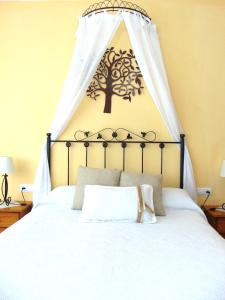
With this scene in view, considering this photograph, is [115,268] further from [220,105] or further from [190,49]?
[190,49]

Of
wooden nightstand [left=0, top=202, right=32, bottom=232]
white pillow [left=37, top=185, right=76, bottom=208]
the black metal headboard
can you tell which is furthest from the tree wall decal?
wooden nightstand [left=0, top=202, right=32, bottom=232]

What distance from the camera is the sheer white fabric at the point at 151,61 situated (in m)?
2.78

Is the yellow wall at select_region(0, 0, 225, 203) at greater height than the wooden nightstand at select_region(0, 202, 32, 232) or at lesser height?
greater

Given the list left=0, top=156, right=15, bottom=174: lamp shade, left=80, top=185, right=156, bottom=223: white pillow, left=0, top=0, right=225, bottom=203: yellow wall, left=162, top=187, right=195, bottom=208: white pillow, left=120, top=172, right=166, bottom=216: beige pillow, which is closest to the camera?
left=80, top=185, right=156, bottom=223: white pillow

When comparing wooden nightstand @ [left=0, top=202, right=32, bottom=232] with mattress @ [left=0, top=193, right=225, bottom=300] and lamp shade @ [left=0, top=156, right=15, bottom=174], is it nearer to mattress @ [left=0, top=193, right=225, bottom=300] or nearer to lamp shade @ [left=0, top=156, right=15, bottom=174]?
lamp shade @ [left=0, top=156, right=15, bottom=174]

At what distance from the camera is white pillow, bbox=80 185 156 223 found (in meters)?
2.20

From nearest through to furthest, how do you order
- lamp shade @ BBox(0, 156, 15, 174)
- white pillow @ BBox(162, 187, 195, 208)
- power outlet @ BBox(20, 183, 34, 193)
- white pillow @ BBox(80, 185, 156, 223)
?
white pillow @ BBox(80, 185, 156, 223) → white pillow @ BBox(162, 187, 195, 208) → lamp shade @ BBox(0, 156, 15, 174) → power outlet @ BBox(20, 183, 34, 193)

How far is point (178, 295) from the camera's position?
1222 millimetres

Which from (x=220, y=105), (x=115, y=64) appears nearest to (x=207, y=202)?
(x=220, y=105)

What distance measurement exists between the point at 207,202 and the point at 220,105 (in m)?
1.06

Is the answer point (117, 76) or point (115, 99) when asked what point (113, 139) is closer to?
point (115, 99)

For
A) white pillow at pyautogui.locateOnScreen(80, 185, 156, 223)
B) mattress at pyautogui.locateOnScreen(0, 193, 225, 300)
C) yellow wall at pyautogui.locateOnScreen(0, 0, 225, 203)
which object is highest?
yellow wall at pyautogui.locateOnScreen(0, 0, 225, 203)

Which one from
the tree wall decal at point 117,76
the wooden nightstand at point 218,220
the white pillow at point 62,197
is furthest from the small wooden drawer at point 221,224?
the tree wall decal at point 117,76

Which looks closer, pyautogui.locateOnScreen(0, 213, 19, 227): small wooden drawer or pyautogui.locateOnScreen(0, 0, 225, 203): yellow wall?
pyautogui.locateOnScreen(0, 213, 19, 227): small wooden drawer
